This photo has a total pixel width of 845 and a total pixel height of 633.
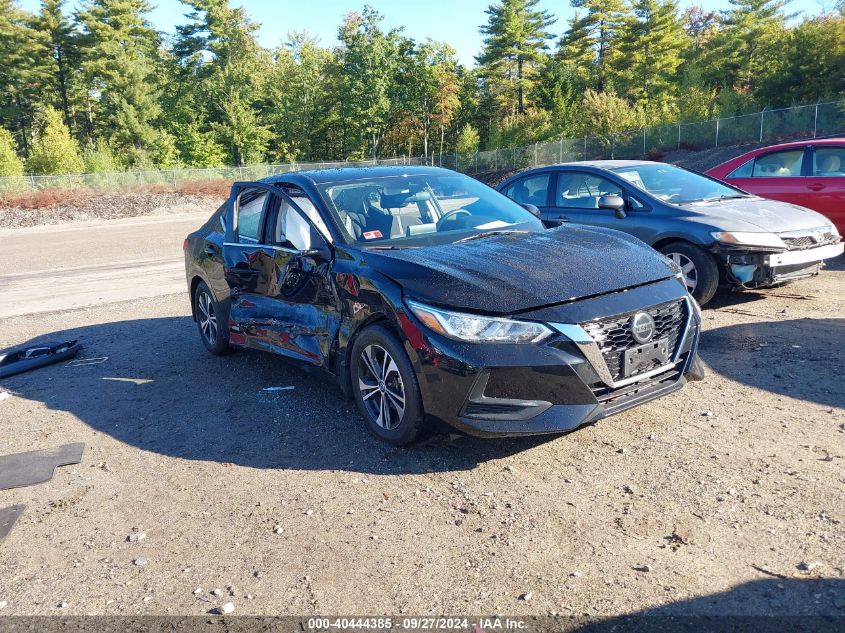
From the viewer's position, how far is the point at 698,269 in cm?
716

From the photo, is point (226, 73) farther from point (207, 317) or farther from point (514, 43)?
point (207, 317)

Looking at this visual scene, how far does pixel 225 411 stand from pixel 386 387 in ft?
5.47

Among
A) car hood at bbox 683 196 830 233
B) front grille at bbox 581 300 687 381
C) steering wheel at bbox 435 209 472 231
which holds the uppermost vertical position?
steering wheel at bbox 435 209 472 231

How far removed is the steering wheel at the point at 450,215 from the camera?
514 cm

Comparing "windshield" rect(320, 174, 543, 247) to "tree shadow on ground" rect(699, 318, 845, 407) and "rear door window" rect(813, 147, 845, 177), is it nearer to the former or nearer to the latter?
"tree shadow on ground" rect(699, 318, 845, 407)

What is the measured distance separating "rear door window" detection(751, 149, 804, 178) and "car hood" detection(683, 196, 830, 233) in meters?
2.45

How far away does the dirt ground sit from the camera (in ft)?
9.65

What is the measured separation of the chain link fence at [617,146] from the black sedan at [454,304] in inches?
977

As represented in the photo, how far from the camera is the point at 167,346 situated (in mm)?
7602

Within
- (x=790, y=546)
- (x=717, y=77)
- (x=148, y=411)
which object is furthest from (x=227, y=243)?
(x=717, y=77)

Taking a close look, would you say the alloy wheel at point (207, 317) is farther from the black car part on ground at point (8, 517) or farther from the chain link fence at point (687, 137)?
the chain link fence at point (687, 137)

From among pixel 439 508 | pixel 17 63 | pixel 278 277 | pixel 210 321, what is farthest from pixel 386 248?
pixel 17 63

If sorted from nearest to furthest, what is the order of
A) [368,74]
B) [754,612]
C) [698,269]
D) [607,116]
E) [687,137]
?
[754,612] → [698,269] → [687,137] → [607,116] → [368,74]

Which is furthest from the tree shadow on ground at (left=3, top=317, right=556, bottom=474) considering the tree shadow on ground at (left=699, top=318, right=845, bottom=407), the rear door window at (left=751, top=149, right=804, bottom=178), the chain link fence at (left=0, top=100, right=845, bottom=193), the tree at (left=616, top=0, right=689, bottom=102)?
the tree at (left=616, top=0, right=689, bottom=102)
